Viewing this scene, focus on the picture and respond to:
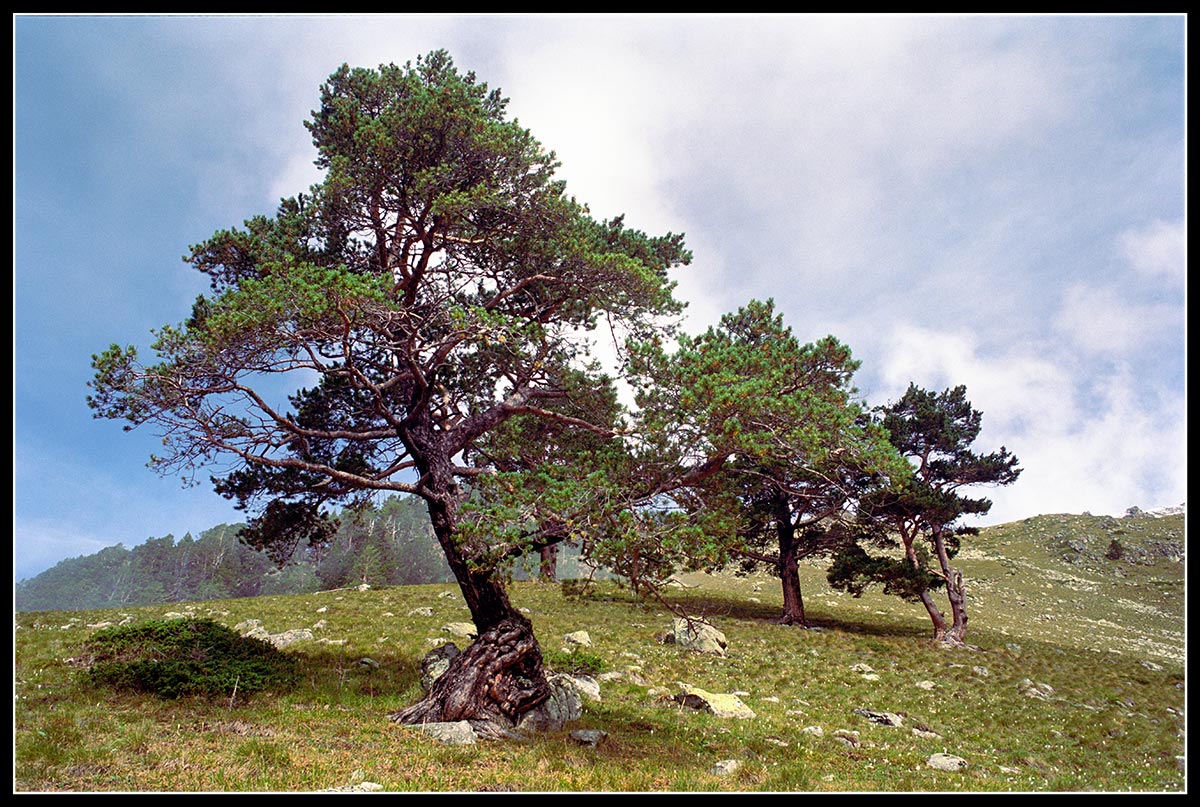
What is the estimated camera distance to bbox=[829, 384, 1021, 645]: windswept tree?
27766 mm

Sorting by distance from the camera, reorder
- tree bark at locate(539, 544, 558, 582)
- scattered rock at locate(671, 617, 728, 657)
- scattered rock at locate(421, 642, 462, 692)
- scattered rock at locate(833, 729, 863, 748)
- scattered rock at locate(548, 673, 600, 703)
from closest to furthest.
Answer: tree bark at locate(539, 544, 558, 582) < scattered rock at locate(833, 729, 863, 748) < scattered rock at locate(548, 673, 600, 703) < scattered rock at locate(421, 642, 462, 692) < scattered rock at locate(671, 617, 728, 657)

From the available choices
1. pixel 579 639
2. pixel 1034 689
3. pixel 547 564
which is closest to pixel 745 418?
pixel 547 564

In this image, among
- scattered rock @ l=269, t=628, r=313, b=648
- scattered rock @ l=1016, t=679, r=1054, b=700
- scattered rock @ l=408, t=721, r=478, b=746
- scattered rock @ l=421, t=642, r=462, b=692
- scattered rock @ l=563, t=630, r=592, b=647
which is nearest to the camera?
scattered rock @ l=408, t=721, r=478, b=746

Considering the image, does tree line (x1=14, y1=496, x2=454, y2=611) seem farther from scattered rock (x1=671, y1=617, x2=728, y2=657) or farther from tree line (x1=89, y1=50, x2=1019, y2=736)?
tree line (x1=89, y1=50, x2=1019, y2=736)

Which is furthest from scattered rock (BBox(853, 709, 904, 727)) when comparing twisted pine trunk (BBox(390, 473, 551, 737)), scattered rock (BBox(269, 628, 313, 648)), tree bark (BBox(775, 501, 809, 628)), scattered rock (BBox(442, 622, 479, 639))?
scattered rock (BBox(269, 628, 313, 648))

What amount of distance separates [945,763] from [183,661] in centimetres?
1574

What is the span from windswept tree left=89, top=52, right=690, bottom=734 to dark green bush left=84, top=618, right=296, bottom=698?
2.72 meters

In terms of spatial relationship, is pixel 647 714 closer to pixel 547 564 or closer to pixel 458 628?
pixel 547 564

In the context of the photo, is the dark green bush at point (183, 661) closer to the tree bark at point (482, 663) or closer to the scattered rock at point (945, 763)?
the tree bark at point (482, 663)

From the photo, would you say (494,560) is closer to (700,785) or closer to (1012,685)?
(700,785)

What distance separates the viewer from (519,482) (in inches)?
451

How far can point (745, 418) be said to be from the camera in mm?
10219

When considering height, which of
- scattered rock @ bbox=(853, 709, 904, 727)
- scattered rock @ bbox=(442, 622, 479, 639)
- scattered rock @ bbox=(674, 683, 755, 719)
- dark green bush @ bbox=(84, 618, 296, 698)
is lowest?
scattered rock @ bbox=(853, 709, 904, 727)
